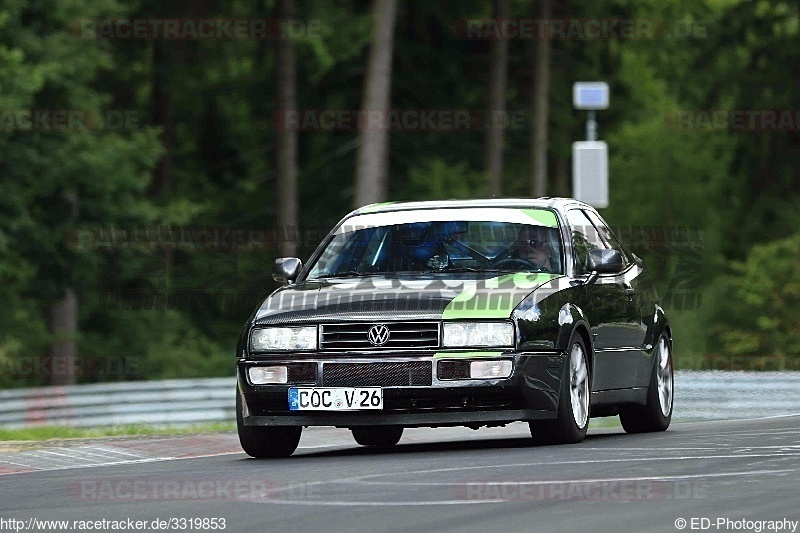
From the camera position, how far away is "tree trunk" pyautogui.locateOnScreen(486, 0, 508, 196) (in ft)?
149

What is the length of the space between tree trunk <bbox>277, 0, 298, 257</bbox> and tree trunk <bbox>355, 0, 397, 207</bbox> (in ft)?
12.6

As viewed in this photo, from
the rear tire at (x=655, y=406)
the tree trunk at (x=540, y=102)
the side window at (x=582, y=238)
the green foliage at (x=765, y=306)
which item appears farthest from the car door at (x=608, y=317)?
the tree trunk at (x=540, y=102)

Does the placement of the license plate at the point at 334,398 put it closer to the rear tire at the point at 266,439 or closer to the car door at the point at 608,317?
the rear tire at the point at 266,439

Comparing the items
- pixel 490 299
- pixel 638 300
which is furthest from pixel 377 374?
A: pixel 638 300

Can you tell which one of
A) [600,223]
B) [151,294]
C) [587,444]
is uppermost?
[600,223]

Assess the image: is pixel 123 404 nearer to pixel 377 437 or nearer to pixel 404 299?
pixel 377 437

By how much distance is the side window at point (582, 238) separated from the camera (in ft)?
46.6

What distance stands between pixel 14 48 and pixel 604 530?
2747 centimetres

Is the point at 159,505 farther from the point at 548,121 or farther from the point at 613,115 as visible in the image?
the point at 613,115

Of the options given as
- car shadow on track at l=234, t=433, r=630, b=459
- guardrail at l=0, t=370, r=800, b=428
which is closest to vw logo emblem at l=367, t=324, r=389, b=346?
car shadow on track at l=234, t=433, r=630, b=459

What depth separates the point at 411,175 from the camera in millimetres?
47500

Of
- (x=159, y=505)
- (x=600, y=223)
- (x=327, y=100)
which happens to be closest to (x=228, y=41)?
(x=327, y=100)

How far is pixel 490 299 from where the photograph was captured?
12.9 metres

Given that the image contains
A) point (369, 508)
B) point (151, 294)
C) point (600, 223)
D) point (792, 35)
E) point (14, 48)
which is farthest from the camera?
point (792, 35)
